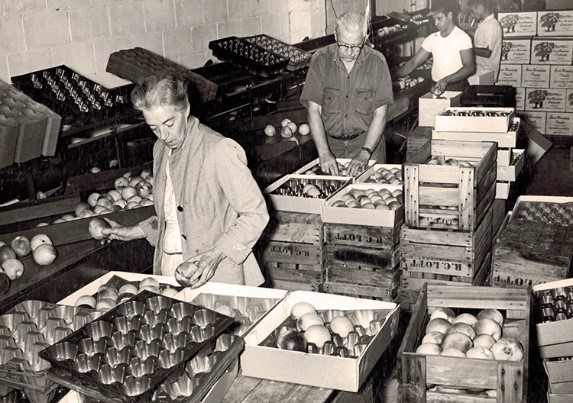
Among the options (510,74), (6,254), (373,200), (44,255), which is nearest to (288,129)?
(373,200)

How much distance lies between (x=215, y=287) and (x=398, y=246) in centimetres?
180

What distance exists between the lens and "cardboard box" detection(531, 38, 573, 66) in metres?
9.97

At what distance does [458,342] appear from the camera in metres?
2.94

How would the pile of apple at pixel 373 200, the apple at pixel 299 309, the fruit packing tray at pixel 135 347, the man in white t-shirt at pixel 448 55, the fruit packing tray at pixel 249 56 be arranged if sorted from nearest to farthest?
the fruit packing tray at pixel 135 347
the apple at pixel 299 309
the pile of apple at pixel 373 200
the fruit packing tray at pixel 249 56
the man in white t-shirt at pixel 448 55

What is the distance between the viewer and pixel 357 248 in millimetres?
4293

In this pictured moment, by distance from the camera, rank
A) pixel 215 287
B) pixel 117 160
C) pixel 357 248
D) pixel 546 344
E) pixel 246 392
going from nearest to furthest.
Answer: pixel 246 392 < pixel 215 287 < pixel 546 344 < pixel 357 248 < pixel 117 160

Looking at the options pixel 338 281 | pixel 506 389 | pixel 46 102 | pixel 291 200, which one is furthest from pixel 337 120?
pixel 506 389

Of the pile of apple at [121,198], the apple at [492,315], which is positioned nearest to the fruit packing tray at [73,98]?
the pile of apple at [121,198]

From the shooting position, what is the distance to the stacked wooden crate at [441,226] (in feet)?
13.8

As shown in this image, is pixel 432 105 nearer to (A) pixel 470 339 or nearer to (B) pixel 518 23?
(A) pixel 470 339

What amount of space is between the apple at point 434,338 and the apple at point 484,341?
0.15 metres

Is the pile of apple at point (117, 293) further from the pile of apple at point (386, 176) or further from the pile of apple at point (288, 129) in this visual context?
the pile of apple at point (288, 129)

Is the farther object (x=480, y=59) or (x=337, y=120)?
(x=480, y=59)

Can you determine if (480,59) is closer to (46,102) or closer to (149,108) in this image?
(46,102)
